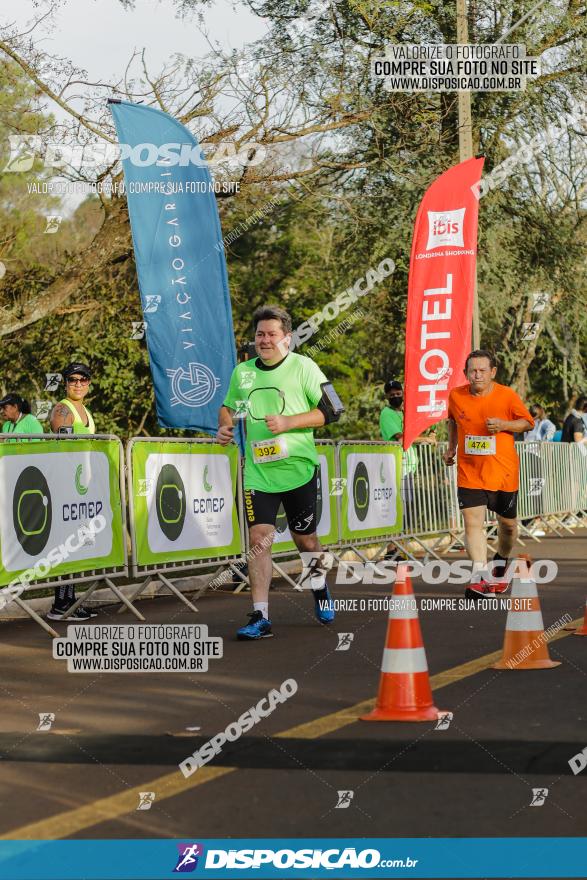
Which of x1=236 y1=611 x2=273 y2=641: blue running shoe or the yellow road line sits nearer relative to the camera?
the yellow road line

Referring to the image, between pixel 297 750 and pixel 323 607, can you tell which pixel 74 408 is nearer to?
pixel 323 607

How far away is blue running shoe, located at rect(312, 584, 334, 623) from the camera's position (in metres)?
9.66

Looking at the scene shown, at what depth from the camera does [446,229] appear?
53.4 ft

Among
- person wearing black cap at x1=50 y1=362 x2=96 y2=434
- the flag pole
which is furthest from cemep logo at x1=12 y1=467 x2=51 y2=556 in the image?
the flag pole

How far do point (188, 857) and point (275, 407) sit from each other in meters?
5.47

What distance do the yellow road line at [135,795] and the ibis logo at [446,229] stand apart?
10.5m

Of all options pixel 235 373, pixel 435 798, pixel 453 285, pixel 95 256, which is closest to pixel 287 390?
pixel 235 373

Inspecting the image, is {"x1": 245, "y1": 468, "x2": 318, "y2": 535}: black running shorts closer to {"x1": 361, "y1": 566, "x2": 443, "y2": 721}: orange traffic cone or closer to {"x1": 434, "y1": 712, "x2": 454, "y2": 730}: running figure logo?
{"x1": 361, "y1": 566, "x2": 443, "y2": 721}: orange traffic cone

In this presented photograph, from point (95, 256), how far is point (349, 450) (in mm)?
6651

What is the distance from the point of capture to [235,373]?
31.0 feet

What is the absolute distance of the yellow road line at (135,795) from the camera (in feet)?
14.3

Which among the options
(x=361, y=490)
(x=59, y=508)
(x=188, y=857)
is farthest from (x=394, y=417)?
(x=188, y=857)

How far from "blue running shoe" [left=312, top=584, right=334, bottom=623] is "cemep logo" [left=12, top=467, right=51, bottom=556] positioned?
1924 mm

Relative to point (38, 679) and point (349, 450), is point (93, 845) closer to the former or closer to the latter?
point (38, 679)
